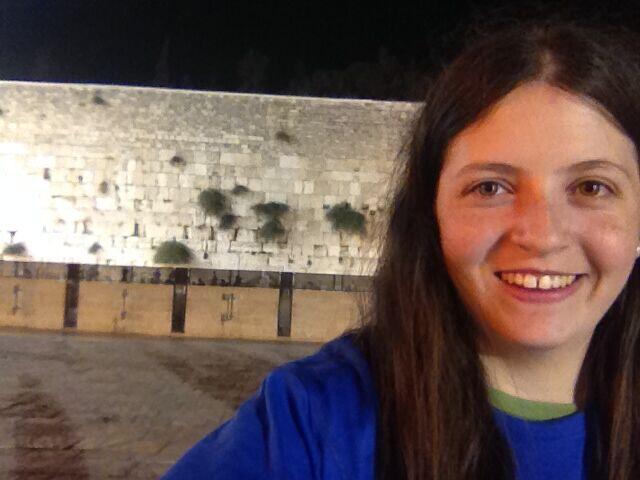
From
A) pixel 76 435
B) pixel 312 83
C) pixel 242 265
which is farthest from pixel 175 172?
pixel 76 435

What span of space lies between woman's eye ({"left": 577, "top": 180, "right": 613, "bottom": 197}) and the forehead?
0.03 metres

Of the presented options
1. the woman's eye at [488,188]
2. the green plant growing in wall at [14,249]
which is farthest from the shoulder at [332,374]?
the green plant growing in wall at [14,249]

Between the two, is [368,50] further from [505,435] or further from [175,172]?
[505,435]

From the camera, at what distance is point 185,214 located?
446 inches

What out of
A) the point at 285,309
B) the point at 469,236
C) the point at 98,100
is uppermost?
the point at 98,100

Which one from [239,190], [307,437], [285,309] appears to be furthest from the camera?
[239,190]

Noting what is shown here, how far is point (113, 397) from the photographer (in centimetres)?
517

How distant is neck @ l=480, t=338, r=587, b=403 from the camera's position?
3.18 feet

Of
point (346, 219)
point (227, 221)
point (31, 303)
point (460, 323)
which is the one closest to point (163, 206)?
point (227, 221)

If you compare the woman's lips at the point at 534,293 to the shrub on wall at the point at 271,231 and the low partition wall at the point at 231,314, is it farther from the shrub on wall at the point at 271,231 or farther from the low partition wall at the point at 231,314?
the shrub on wall at the point at 271,231

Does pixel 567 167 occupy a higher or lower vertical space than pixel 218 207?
lower

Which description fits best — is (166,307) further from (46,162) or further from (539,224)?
(539,224)

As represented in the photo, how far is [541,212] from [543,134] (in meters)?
0.11

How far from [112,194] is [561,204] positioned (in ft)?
37.4
